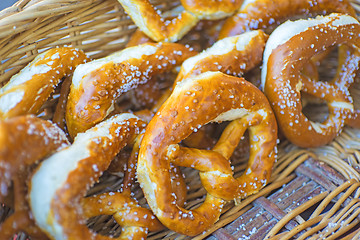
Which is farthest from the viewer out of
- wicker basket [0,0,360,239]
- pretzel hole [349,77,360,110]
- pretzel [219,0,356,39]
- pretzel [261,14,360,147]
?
pretzel hole [349,77,360,110]

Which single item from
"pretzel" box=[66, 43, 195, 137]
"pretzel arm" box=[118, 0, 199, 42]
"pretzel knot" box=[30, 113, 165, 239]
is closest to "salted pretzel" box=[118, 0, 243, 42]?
"pretzel arm" box=[118, 0, 199, 42]

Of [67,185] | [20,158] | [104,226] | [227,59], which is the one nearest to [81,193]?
[67,185]

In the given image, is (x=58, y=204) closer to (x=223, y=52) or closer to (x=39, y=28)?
(x=39, y=28)

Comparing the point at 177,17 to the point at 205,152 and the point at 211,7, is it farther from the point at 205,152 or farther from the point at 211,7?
the point at 205,152

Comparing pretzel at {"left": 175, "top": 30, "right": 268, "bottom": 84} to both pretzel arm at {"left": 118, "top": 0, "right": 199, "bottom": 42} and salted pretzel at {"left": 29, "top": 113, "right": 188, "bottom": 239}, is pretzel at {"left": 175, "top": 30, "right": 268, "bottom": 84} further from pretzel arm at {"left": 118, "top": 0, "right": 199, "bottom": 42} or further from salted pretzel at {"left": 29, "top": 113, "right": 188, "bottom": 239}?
salted pretzel at {"left": 29, "top": 113, "right": 188, "bottom": 239}

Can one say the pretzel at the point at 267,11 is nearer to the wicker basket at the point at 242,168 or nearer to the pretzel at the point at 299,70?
the pretzel at the point at 299,70

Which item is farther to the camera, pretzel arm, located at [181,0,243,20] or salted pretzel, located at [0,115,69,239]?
pretzel arm, located at [181,0,243,20]

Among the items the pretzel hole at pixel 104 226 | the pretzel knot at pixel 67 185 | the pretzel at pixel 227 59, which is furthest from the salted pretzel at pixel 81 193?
the pretzel at pixel 227 59
